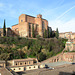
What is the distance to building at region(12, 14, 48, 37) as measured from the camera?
31.0 metres

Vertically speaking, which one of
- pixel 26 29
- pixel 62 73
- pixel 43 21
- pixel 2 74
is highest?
pixel 43 21

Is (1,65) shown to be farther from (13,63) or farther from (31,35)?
(31,35)

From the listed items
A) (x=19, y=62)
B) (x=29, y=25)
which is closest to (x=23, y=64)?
(x=19, y=62)

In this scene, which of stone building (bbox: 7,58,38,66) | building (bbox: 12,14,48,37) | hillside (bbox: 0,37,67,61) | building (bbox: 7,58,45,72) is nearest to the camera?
building (bbox: 7,58,45,72)

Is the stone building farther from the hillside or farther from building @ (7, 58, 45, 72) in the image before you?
the hillside

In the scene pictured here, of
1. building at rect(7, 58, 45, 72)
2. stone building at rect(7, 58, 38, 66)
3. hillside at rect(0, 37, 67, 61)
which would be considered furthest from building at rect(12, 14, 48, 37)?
building at rect(7, 58, 45, 72)

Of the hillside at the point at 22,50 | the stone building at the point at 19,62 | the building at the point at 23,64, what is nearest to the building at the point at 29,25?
the hillside at the point at 22,50

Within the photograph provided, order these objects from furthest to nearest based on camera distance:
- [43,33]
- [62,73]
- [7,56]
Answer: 1. [43,33]
2. [7,56]
3. [62,73]

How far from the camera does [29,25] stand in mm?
31844

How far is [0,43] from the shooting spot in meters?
22.2

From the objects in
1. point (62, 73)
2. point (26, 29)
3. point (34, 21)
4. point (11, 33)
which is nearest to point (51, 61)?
point (62, 73)

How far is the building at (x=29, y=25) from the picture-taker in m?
31.0

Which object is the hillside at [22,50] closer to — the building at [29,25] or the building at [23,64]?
the building at [23,64]

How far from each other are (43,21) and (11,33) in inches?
496
